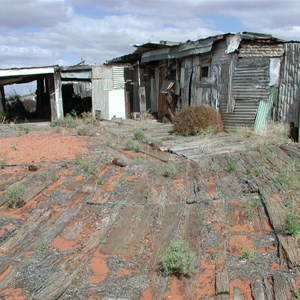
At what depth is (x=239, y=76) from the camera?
13.6 meters

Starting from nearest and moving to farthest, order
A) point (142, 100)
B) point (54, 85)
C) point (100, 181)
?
point (100, 181) → point (54, 85) → point (142, 100)

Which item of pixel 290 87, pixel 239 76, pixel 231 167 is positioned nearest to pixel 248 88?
pixel 239 76

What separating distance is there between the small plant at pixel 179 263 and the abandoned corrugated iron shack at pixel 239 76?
878 cm

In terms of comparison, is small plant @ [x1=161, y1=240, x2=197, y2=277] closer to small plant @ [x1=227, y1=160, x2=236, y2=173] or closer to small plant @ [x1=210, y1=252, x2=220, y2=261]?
small plant @ [x1=210, y1=252, x2=220, y2=261]

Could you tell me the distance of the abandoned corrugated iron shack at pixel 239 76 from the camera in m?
12.5

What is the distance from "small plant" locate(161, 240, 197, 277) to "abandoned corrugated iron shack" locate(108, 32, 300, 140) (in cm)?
878

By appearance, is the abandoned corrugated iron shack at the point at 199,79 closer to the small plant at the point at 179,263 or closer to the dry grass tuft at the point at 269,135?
the dry grass tuft at the point at 269,135

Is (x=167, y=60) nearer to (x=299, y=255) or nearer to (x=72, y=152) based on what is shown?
(x=72, y=152)

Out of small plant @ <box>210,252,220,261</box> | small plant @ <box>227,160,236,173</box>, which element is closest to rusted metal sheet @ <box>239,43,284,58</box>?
small plant @ <box>227,160,236,173</box>

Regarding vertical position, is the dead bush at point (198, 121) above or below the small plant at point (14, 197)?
above

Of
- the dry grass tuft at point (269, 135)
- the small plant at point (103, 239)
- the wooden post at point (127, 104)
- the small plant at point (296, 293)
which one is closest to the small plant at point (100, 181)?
the small plant at point (103, 239)

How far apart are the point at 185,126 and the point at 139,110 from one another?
783 centimetres

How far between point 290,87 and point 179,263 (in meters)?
9.51

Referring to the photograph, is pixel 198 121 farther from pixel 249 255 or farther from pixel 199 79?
pixel 249 255
